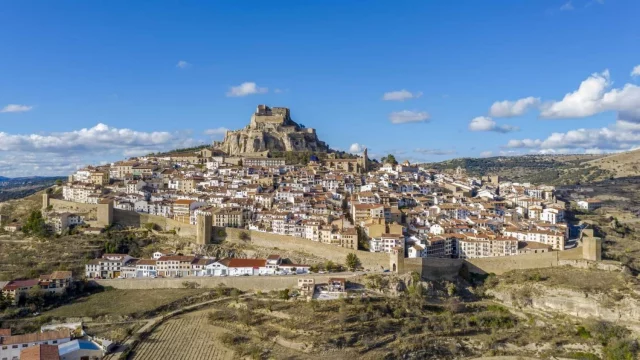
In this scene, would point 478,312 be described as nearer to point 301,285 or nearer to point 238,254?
point 301,285

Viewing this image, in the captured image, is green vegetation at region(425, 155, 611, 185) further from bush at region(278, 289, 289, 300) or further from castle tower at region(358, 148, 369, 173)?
bush at region(278, 289, 289, 300)

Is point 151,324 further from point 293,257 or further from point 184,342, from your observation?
point 293,257

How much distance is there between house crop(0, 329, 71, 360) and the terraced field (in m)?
3.43

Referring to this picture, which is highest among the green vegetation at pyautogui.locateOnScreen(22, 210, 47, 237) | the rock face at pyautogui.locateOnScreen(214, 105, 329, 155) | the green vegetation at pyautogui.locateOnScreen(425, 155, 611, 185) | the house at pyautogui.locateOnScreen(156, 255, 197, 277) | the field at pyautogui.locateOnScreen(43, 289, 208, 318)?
the rock face at pyautogui.locateOnScreen(214, 105, 329, 155)

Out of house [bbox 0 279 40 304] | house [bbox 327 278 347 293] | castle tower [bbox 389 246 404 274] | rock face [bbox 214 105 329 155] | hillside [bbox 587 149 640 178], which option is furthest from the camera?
hillside [bbox 587 149 640 178]

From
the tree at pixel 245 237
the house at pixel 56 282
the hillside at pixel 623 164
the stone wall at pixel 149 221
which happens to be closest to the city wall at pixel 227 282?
the house at pixel 56 282

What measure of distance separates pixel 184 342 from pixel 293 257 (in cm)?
999

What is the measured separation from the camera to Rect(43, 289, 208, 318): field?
27.3 metres

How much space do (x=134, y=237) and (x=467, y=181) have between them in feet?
121

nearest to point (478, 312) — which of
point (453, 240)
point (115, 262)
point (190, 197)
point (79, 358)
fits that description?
point (453, 240)

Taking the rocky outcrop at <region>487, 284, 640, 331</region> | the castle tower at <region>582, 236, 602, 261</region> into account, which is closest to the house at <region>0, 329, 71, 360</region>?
the rocky outcrop at <region>487, 284, 640, 331</region>

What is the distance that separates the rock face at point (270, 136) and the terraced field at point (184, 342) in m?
40.2

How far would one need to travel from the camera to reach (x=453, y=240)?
114 feet

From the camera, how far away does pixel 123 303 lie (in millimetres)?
28781
